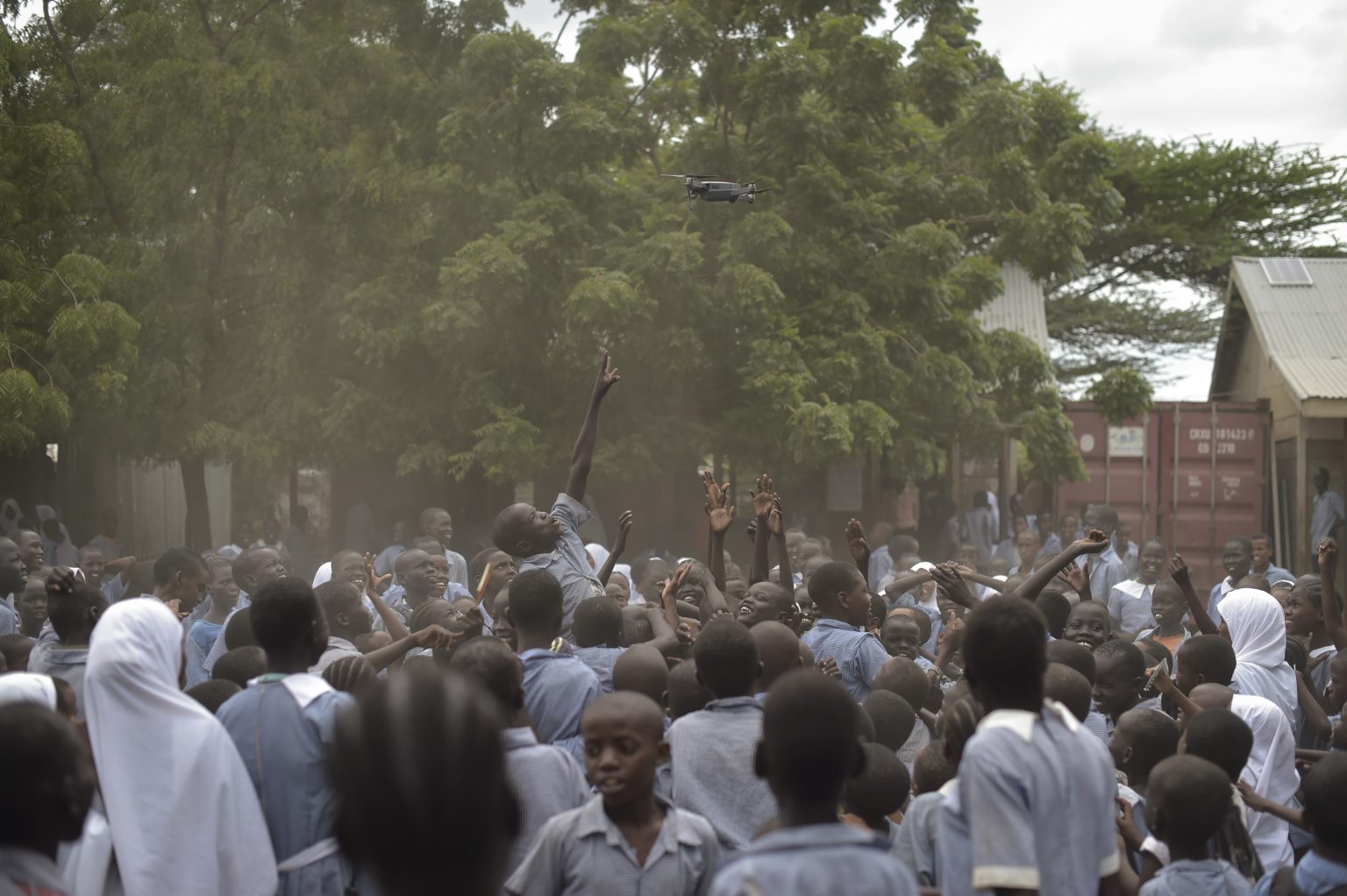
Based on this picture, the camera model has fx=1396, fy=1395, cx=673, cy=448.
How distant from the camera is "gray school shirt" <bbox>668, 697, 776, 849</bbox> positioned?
3652 millimetres

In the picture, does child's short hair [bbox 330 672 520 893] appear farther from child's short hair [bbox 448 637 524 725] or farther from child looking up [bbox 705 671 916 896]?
child's short hair [bbox 448 637 524 725]

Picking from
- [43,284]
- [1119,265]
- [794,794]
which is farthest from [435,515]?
[1119,265]

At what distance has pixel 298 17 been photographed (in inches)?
609

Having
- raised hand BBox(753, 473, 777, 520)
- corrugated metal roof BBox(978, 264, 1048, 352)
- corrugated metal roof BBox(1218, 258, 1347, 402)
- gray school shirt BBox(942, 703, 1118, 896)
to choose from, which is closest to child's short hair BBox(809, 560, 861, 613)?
raised hand BBox(753, 473, 777, 520)

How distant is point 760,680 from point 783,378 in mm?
9879

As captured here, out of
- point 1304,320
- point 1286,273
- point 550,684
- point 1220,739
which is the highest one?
point 1286,273

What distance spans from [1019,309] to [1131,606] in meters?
14.5

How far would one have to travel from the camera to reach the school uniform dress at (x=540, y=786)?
3.46m

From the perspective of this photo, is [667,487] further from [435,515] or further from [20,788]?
[20,788]

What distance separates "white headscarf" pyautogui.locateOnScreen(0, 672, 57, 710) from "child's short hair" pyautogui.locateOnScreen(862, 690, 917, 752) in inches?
102

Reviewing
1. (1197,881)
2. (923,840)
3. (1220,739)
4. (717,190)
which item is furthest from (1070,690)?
(717,190)

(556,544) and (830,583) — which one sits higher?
(556,544)

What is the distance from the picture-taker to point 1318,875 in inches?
140

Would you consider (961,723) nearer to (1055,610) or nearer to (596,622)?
(596,622)
